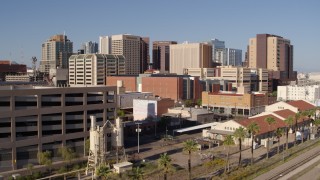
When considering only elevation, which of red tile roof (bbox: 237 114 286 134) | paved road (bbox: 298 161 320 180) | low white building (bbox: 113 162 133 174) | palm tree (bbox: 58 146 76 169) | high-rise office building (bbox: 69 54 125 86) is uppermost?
high-rise office building (bbox: 69 54 125 86)

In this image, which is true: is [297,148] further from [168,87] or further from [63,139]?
[168,87]

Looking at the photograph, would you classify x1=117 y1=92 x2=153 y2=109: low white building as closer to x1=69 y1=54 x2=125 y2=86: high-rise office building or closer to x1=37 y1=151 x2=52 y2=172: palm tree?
x1=69 y1=54 x2=125 y2=86: high-rise office building

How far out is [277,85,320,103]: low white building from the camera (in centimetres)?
18038

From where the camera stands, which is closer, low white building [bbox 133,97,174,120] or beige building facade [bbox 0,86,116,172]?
beige building facade [bbox 0,86,116,172]

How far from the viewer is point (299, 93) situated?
7175 inches

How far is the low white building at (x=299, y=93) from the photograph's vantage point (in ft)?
592

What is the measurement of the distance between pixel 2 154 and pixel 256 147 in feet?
155

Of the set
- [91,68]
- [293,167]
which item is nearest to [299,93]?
[91,68]

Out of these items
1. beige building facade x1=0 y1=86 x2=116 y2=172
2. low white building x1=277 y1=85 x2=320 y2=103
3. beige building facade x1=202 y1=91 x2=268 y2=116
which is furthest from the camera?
low white building x1=277 y1=85 x2=320 y2=103

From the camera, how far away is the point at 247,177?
55.1 m

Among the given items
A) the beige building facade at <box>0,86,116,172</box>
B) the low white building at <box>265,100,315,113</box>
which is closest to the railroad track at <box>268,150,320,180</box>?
the beige building facade at <box>0,86,116,172</box>

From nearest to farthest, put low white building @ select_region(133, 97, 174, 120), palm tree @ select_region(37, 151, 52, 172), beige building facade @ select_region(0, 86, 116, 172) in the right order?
palm tree @ select_region(37, 151, 52, 172), beige building facade @ select_region(0, 86, 116, 172), low white building @ select_region(133, 97, 174, 120)

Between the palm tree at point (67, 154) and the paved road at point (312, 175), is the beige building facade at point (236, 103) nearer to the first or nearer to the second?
the paved road at point (312, 175)

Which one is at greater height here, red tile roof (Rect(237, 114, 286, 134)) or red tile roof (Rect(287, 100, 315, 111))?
red tile roof (Rect(287, 100, 315, 111))
